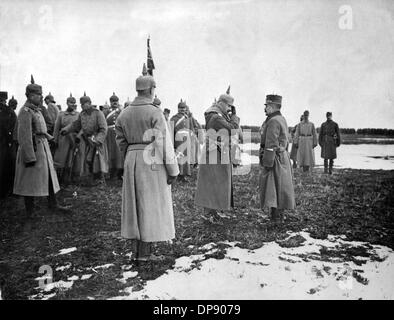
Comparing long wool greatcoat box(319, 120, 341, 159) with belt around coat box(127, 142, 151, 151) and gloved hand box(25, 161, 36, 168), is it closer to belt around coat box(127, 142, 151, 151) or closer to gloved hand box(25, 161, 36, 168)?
belt around coat box(127, 142, 151, 151)

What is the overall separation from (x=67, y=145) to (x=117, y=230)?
4.33m

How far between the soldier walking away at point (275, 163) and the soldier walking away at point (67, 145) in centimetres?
533

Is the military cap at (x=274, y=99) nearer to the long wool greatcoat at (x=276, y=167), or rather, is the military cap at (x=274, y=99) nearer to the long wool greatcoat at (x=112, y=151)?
the long wool greatcoat at (x=276, y=167)

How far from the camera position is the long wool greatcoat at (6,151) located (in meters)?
7.39

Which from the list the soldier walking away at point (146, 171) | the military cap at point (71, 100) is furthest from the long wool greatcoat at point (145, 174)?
the military cap at point (71, 100)

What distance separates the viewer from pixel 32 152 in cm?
549

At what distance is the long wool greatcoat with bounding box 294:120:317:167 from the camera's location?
1211cm

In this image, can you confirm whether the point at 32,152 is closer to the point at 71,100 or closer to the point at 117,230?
the point at 117,230

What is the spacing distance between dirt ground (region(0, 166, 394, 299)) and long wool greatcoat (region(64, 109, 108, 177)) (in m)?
0.63

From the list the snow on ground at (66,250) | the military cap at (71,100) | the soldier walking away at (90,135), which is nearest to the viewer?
the snow on ground at (66,250)

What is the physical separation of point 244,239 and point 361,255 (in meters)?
1.58

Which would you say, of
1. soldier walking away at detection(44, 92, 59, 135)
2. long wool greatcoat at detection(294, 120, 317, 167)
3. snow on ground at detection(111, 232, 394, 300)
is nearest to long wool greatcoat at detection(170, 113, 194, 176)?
soldier walking away at detection(44, 92, 59, 135)

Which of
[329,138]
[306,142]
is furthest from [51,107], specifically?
[329,138]
